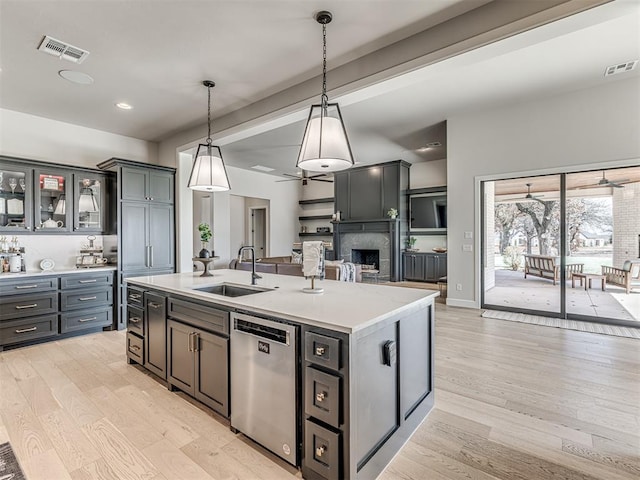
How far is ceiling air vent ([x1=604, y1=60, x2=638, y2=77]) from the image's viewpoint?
3.66 metres

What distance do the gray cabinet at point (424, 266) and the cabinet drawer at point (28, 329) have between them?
7.10 m

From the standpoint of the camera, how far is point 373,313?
1.66 m

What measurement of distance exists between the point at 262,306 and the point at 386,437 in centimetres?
98

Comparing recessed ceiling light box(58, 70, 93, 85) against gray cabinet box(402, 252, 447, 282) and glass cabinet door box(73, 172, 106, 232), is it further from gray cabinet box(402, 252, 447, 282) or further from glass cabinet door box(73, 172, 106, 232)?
gray cabinet box(402, 252, 447, 282)

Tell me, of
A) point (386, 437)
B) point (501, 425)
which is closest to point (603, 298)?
point (501, 425)

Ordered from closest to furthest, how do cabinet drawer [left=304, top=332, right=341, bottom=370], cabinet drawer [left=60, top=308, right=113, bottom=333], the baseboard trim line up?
cabinet drawer [left=304, top=332, right=341, bottom=370]
cabinet drawer [left=60, top=308, right=113, bottom=333]
the baseboard trim

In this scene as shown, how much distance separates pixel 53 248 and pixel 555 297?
23.9 feet

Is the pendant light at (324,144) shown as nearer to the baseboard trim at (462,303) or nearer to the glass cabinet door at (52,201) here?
the glass cabinet door at (52,201)

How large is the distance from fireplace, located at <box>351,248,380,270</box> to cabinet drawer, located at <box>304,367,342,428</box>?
7222 millimetres

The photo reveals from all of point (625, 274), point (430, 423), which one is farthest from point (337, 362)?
point (625, 274)

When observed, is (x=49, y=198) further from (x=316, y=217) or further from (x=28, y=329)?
(x=316, y=217)

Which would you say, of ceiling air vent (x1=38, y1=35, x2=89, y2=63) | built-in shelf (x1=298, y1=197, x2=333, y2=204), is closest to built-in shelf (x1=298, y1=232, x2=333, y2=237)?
built-in shelf (x1=298, y1=197, x2=333, y2=204)

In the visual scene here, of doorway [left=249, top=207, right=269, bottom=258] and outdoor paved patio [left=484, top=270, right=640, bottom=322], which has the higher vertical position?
doorway [left=249, top=207, right=269, bottom=258]

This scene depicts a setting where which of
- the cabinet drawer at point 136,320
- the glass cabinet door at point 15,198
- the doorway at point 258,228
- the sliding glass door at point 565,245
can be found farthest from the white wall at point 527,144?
the doorway at point 258,228
